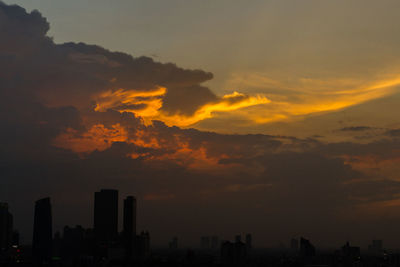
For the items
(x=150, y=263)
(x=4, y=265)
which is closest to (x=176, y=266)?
(x=150, y=263)

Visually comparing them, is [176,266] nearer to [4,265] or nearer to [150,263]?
[150,263]

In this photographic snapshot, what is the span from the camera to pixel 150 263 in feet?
653

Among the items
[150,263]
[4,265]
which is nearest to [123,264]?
[150,263]

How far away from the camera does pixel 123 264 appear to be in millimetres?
199875

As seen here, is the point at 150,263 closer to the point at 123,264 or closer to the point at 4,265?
the point at 123,264

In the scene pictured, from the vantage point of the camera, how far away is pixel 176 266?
652ft

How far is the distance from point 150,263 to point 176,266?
985cm

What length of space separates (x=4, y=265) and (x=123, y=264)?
44067 millimetres

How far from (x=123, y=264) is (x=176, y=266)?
2007 cm

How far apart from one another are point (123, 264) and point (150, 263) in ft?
33.7

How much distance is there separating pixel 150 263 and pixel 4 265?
54.3 metres

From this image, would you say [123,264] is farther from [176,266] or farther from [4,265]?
[4,265]

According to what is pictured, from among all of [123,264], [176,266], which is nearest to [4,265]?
[123,264]
